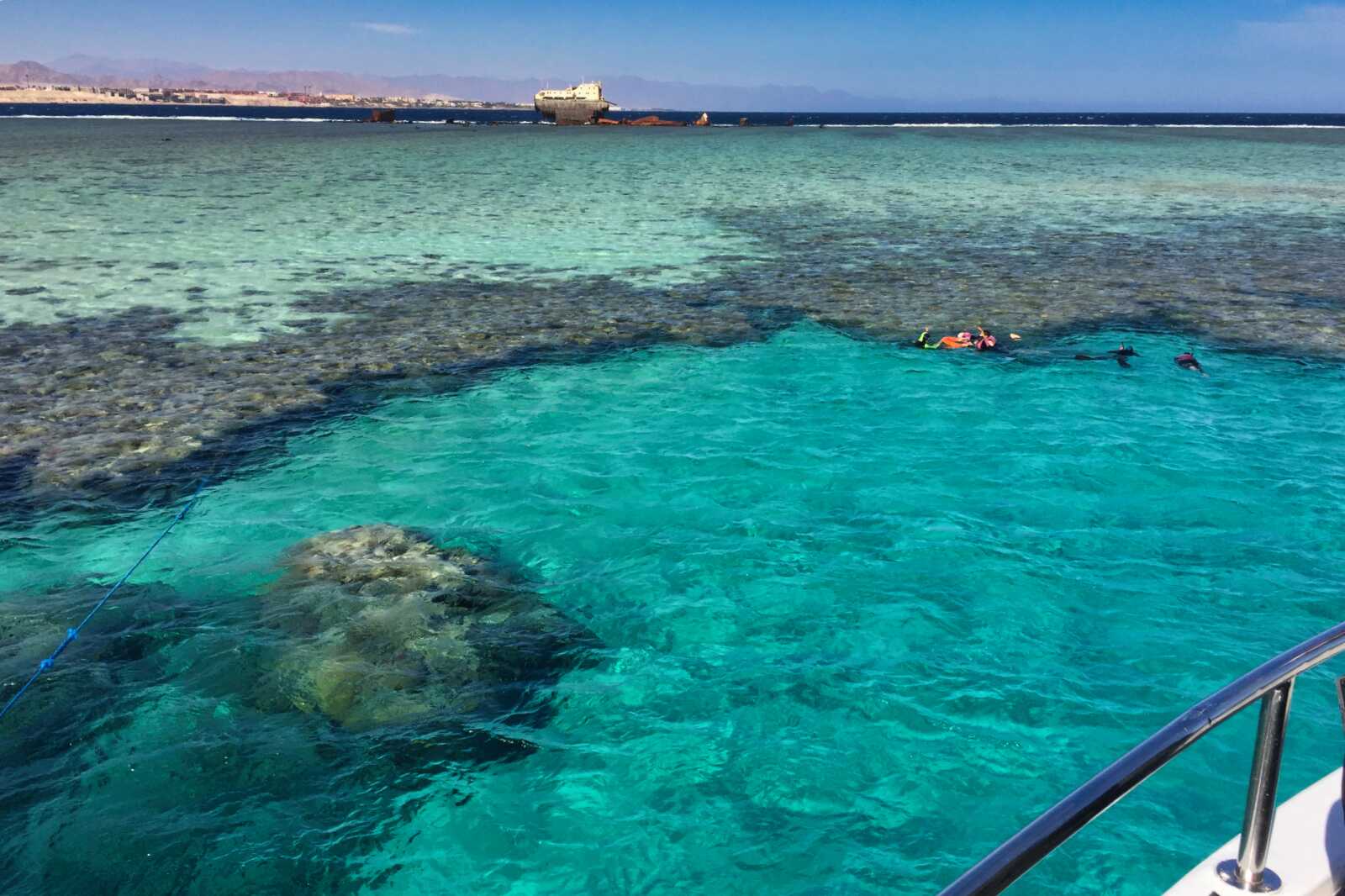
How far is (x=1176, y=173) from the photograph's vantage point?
53.4m

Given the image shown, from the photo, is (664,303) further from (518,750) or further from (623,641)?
(518,750)

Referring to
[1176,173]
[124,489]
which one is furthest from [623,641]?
[1176,173]

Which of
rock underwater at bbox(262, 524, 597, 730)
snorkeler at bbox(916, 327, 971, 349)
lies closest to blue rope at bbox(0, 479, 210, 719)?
rock underwater at bbox(262, 524, 597, 730)

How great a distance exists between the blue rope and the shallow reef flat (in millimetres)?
607

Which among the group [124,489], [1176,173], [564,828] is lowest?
[564,828]

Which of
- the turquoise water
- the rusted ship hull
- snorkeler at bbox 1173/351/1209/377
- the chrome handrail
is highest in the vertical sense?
the rusted ship hull

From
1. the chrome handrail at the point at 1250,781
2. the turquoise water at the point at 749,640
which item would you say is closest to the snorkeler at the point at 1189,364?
the turquoise water at the point at 749,640

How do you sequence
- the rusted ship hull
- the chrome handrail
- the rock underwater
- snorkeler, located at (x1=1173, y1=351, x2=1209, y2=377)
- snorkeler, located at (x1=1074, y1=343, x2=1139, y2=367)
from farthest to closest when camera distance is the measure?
the rusted ship hull, snorkeler, located at (x1=1074, y1=343, x2=1139, y2=367), snorkeler, located at (x1=1173, y1=351, x2=1209, y2=377), the rock underwater, the chrome handrail

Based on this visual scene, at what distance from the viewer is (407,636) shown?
25.5 ft

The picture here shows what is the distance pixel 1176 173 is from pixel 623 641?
5688 centimetres

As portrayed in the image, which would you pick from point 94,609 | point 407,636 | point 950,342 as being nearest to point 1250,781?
point 407,636

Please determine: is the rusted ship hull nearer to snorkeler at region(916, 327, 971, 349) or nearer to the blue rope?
snorkeler at region(916, 327, 971, 349)

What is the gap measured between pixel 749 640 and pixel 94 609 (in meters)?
5.96

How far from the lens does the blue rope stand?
7133 mm
